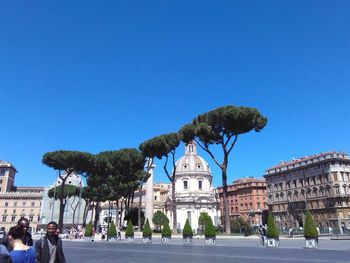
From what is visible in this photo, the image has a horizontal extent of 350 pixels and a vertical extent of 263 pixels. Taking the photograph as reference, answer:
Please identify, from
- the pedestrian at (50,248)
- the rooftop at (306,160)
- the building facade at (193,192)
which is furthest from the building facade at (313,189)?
the pedestrian at (50,248)

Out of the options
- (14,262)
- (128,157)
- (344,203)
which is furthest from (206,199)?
(14,262)

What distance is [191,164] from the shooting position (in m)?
71.5

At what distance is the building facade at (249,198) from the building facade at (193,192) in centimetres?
1568

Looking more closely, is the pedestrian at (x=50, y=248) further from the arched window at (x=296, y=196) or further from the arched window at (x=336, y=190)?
the arched window at (x=296, y=196)

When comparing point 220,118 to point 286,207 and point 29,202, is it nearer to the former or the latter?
point 286,207

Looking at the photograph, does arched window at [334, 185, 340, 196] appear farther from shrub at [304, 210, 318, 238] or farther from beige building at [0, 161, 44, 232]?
beige building at [0, 161, 44, 232]

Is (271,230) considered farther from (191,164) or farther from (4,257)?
Answer: (191,164)

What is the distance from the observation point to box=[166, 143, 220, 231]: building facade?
68.4m

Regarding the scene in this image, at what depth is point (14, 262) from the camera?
11.6ft

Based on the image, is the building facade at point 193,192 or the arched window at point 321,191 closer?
the arched window at point 321,191

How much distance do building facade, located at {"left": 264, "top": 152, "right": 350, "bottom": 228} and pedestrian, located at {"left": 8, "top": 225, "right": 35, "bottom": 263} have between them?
58357 millimetres

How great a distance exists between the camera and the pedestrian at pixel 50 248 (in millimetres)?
4645

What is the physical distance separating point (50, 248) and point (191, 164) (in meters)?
67.2

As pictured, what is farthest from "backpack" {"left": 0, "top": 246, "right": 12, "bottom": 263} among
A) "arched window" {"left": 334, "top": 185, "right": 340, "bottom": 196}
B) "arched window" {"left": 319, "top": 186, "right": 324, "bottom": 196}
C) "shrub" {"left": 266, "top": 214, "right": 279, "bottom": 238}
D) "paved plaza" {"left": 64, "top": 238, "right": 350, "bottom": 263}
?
"arched window" {"left": 319, "top": 186, "right": 324, "bottom": 196}
